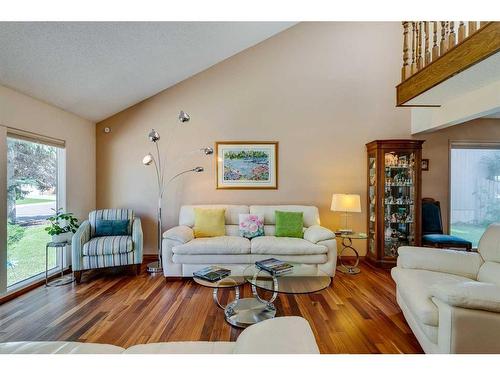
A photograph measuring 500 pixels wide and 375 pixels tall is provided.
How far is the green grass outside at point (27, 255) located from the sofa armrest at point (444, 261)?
13.4 feet

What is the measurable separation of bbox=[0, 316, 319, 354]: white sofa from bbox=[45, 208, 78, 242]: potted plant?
2026 mm

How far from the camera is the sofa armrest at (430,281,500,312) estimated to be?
1.39m

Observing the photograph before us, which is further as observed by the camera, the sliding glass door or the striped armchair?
the striped armchair

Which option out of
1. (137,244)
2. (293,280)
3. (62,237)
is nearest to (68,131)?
(62,237)

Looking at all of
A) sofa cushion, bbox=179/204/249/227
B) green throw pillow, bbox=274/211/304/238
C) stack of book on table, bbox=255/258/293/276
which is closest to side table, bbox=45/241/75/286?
sofa cushion, bbox=179/204/249/227

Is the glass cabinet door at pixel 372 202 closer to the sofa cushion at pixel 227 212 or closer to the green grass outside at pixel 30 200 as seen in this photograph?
the sofa cushion at pixel 227 212

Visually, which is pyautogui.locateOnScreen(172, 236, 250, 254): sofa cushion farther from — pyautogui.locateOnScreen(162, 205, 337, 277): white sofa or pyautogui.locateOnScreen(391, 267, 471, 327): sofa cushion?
pyautogui.locateOnScreen(391, 267, 471, 327): sofa cushion

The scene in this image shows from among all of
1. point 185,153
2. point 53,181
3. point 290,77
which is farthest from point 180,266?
point 290,77

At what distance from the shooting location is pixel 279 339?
1030 millimetres

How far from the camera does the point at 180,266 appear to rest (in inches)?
125

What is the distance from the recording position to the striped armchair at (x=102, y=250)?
10.3ft

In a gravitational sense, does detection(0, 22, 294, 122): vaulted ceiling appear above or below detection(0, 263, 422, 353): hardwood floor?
above
